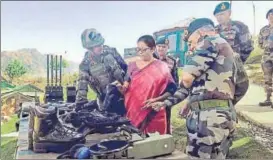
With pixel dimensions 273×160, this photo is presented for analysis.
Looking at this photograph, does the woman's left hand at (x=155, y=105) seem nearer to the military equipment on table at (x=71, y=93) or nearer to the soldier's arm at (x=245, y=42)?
the military equipment on table at (x=71, y=93)

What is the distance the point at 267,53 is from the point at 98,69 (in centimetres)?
123

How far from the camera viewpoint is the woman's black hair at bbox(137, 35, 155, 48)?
319 centimetres

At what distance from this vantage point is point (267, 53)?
10.6 feet

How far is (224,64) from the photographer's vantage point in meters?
2.95

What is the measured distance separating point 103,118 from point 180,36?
0.80 meters

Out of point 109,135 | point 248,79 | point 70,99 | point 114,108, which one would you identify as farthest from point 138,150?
point 248,79

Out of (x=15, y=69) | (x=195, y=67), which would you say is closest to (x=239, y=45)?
(x=195, y=67)

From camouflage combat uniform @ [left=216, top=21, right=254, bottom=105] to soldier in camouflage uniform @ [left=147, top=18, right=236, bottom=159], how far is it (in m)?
0.10

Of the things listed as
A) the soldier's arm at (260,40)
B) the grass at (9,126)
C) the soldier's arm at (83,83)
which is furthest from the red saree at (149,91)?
the grass at (9,126)

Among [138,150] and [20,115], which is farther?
[20,115]

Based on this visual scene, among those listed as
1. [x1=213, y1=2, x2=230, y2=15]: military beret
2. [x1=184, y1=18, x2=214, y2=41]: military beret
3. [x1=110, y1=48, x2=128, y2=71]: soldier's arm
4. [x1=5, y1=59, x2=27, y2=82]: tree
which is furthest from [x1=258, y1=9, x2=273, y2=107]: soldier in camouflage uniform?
[x1=5, y1=59, x2=27, y2=82]: tree

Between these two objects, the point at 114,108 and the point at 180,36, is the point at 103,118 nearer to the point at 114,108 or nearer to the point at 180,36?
the point at 114,108

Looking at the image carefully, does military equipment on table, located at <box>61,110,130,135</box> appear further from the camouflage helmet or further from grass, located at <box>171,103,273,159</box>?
the camouflage helmet

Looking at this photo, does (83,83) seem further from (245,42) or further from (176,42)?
(245,42)
